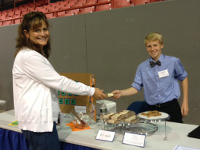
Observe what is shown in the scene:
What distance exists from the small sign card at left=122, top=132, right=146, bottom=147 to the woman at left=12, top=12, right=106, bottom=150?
1.42 feet

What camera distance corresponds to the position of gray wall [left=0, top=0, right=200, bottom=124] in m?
2.94

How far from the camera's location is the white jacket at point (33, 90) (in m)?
1.16

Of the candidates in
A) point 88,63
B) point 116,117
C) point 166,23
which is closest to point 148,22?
point 166,23

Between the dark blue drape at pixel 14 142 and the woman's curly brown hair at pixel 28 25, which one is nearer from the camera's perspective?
the woman's curly brown hair at pixel 28 25

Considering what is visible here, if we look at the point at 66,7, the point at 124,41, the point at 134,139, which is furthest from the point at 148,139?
the point at 66,7

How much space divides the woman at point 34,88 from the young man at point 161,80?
0.78 metres

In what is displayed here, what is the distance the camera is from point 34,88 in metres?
1.19

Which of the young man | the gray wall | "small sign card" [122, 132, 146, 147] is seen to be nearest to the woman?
"small sign card" [122, 132, 146, 147]

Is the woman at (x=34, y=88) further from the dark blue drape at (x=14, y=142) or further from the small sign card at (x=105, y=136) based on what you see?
the small sign card at (x=105, y=136)

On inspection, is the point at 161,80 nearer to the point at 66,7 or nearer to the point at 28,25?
the point at 28,25

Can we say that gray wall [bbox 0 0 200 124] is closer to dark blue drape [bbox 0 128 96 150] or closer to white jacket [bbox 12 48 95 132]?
dark blue drape [bbox 0 128 96 150]

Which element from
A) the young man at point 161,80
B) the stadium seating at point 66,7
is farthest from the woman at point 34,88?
the stadium seating at point 66,7

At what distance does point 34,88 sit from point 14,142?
69 centimetres

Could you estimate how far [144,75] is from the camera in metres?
2.01
